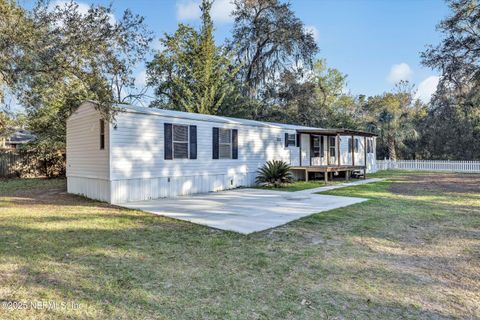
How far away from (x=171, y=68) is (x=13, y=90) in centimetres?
1602

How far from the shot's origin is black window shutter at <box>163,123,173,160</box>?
9609mm

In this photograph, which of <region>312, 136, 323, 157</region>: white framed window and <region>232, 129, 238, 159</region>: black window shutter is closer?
<region>232, 129, 238, 159</region>: black window shutter

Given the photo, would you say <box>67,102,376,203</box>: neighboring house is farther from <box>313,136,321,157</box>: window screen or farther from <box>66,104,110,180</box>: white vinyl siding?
<box>313,136,321,157</box>: window screen

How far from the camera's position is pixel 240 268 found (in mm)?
3697

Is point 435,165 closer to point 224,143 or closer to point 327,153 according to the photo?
point 327,153

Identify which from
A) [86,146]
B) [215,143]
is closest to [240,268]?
[86,146]

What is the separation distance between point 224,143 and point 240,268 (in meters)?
8.12

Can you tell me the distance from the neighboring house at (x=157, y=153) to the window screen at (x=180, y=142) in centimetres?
3

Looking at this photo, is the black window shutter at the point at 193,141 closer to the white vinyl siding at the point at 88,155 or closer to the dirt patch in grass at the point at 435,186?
the white vinyl siding at the point at 88,155

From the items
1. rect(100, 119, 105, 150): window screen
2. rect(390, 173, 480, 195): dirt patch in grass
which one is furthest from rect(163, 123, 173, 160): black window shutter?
rect(390, 173, 480, 195): dirt patch in grass

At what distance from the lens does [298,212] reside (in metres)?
7.00

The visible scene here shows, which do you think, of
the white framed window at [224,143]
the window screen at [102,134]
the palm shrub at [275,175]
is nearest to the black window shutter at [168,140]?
the window screen at [102,134]

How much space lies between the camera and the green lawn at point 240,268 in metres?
2.75

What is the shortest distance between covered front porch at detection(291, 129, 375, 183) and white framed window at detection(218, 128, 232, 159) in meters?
3.78
